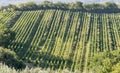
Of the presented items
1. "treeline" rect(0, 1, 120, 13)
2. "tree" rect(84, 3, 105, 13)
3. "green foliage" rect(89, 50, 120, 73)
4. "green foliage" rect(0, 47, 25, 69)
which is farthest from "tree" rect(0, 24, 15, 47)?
"tree" rect(84, 3, 105, 13)

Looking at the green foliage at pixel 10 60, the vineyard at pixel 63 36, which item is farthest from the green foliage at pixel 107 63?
the green foliage at pixel 10 60

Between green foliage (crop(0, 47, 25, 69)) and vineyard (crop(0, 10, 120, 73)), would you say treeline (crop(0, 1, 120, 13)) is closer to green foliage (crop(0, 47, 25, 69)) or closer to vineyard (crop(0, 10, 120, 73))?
vineyard (crop(0, 10, 120, 73))

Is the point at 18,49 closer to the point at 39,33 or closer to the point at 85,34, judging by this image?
the point at 39,33

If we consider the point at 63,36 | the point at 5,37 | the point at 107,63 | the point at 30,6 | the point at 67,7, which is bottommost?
the point at 107,63

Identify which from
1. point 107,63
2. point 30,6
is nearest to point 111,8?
point 30,6

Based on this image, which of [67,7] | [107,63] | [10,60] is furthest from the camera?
[67,7]

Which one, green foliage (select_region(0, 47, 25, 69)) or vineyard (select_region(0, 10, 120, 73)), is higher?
vineyard (select_region(0, 10, 120, 73))

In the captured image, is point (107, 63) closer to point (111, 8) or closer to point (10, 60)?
point (10, 60)
